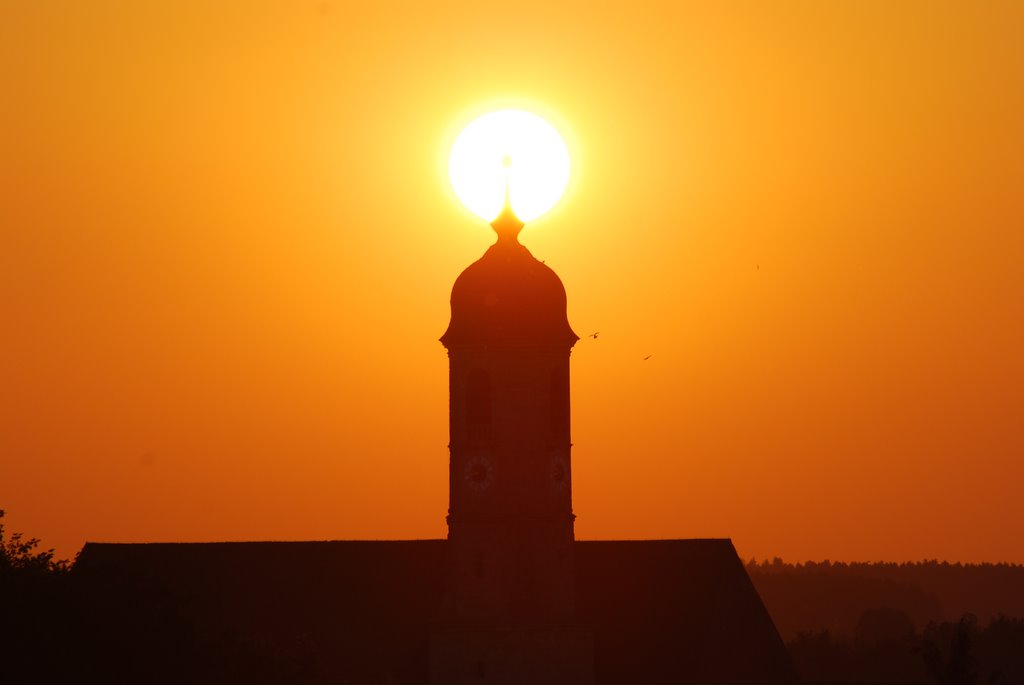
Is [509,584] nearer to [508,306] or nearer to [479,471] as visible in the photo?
[479,471]

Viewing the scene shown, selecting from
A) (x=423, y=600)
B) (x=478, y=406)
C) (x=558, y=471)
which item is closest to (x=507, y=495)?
(x=558, y=471)

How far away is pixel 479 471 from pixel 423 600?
6.47 metres

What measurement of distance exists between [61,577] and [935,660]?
72.9 feet

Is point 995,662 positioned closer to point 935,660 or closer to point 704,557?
point 704,557

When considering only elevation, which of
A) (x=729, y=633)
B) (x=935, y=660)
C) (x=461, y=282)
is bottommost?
(x=935, y=660)

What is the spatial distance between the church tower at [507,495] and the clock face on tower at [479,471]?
0.03 metres

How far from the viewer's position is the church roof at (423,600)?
3477 inches

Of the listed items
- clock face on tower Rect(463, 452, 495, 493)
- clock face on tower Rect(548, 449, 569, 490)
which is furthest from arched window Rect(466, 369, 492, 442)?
clock face on tower Rect(548, 449, 569, 490)

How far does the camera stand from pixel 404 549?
90125 mm

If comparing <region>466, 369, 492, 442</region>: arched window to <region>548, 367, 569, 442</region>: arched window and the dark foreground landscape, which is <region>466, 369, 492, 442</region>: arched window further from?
the dark foreground landscape

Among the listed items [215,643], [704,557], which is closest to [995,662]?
[704,557]

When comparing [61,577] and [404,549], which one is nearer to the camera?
[61,577]

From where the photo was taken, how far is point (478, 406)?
8481 cm

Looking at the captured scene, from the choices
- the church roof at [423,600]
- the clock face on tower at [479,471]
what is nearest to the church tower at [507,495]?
the clock face on tower at [479,471]
